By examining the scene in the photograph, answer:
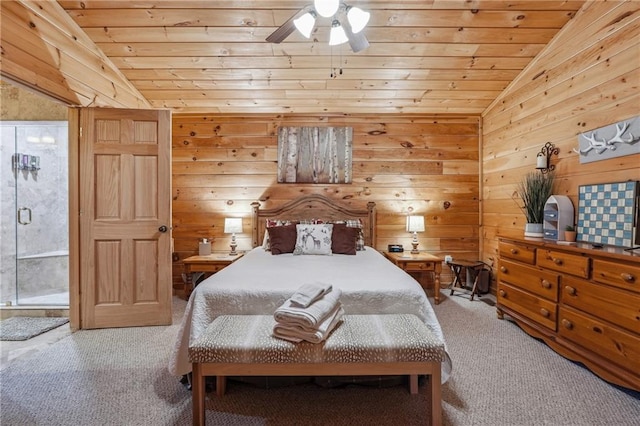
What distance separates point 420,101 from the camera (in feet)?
12.6

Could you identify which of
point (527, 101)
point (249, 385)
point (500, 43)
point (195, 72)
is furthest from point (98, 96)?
point (527, 101)

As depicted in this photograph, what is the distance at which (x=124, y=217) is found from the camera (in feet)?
9.57

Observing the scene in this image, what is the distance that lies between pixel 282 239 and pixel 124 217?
5.09ft

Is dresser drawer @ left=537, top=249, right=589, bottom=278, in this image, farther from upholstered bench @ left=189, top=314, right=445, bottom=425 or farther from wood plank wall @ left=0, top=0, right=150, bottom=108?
wood plank wall @ left=0, top=0, right=150, bottom=108

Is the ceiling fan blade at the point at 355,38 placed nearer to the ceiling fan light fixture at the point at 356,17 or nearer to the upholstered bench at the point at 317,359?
the ceiling fan light fixture at the point at 356,17

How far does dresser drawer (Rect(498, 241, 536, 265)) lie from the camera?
266cm

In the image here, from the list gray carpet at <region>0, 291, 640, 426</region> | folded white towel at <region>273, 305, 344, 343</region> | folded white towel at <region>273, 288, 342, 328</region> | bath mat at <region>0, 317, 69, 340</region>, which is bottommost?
bath mat at <region>0, 317, 69, 340</region>

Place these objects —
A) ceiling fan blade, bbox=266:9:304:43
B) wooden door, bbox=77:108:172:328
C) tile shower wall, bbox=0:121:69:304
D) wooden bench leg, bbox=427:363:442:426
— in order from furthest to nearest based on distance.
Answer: tile shower wall, bbox=0:121:69:304 → wooden door, bbox=77:108:172:328 → ceiling fan blade, bbox=266:9:304:43 → wooden bench leg, bbox=427:363:442:426

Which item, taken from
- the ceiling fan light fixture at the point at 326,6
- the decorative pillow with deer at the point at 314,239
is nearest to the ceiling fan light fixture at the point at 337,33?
the ceiling fan light fixture at the point at 326,6

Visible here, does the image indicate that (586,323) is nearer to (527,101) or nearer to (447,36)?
(527,101)

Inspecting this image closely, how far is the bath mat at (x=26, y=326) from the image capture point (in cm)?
273

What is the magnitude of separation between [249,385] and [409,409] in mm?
1000

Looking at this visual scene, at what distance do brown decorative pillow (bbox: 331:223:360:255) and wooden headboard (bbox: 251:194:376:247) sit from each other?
0.61 metres

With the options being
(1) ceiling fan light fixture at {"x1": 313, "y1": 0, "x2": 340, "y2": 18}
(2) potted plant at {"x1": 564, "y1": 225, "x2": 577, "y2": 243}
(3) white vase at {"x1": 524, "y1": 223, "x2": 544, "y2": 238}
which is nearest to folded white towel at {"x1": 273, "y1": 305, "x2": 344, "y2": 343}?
(1) ceiling fan light fixture at {"x1": 313, "y1": 0, "x2": 340, "y2": 18}
